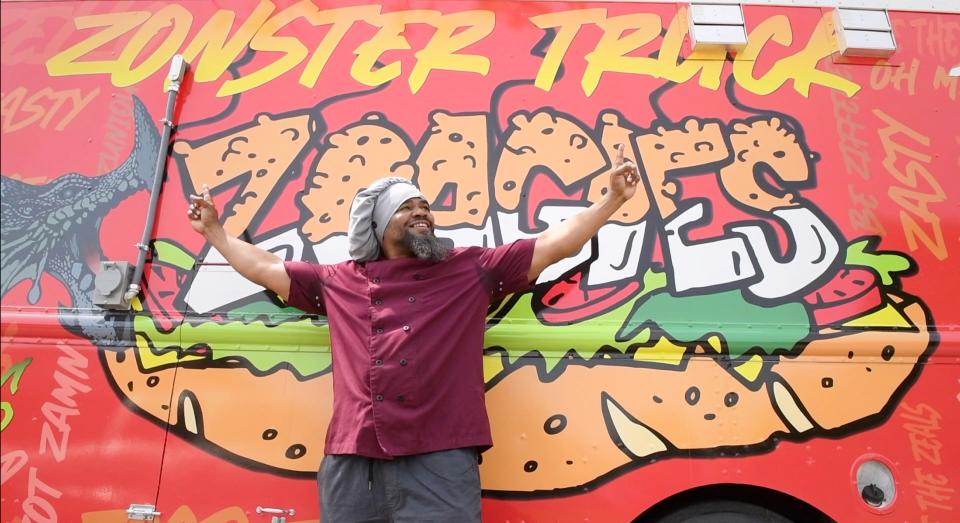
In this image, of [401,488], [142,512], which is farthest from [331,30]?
[142,512]

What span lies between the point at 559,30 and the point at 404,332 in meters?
1.60

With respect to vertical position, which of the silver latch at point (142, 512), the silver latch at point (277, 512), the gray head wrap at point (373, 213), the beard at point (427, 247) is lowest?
the silver latch at point (277, 512)

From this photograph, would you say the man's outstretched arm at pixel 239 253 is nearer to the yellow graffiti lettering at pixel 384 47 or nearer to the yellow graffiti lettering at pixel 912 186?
the yellow graffiti lettering at pixel 384 47

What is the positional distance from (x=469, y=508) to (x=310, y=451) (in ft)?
2.11

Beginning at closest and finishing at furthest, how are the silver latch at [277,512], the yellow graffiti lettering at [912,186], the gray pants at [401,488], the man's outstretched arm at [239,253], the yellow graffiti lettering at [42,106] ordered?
the gray pants at [401,488]
the silver latch at [277,512]
the man's outstretched arm at [239,253]
the yellow graffiti lettering at [912,186]
the yellow graffiti lettering at [42,106]

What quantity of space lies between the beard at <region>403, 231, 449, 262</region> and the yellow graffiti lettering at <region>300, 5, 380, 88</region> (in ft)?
3.19

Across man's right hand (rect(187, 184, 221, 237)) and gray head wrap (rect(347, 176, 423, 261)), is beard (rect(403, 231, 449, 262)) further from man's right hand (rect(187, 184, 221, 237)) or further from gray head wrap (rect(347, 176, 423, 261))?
man's right hand (rect(187, 184, 221, 237))

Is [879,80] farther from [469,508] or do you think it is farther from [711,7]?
[469,508]

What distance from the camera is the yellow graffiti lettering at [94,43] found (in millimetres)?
2639

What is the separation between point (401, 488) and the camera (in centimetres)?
192

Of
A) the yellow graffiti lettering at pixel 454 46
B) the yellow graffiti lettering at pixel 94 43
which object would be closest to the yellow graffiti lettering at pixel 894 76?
the yellow graffiti lettering at pixel 454 46

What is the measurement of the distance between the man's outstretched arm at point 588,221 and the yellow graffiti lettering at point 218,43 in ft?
5.50

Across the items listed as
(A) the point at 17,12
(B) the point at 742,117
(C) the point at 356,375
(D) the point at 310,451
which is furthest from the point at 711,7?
(A) the point at 17,12

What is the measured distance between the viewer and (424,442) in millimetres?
1924
